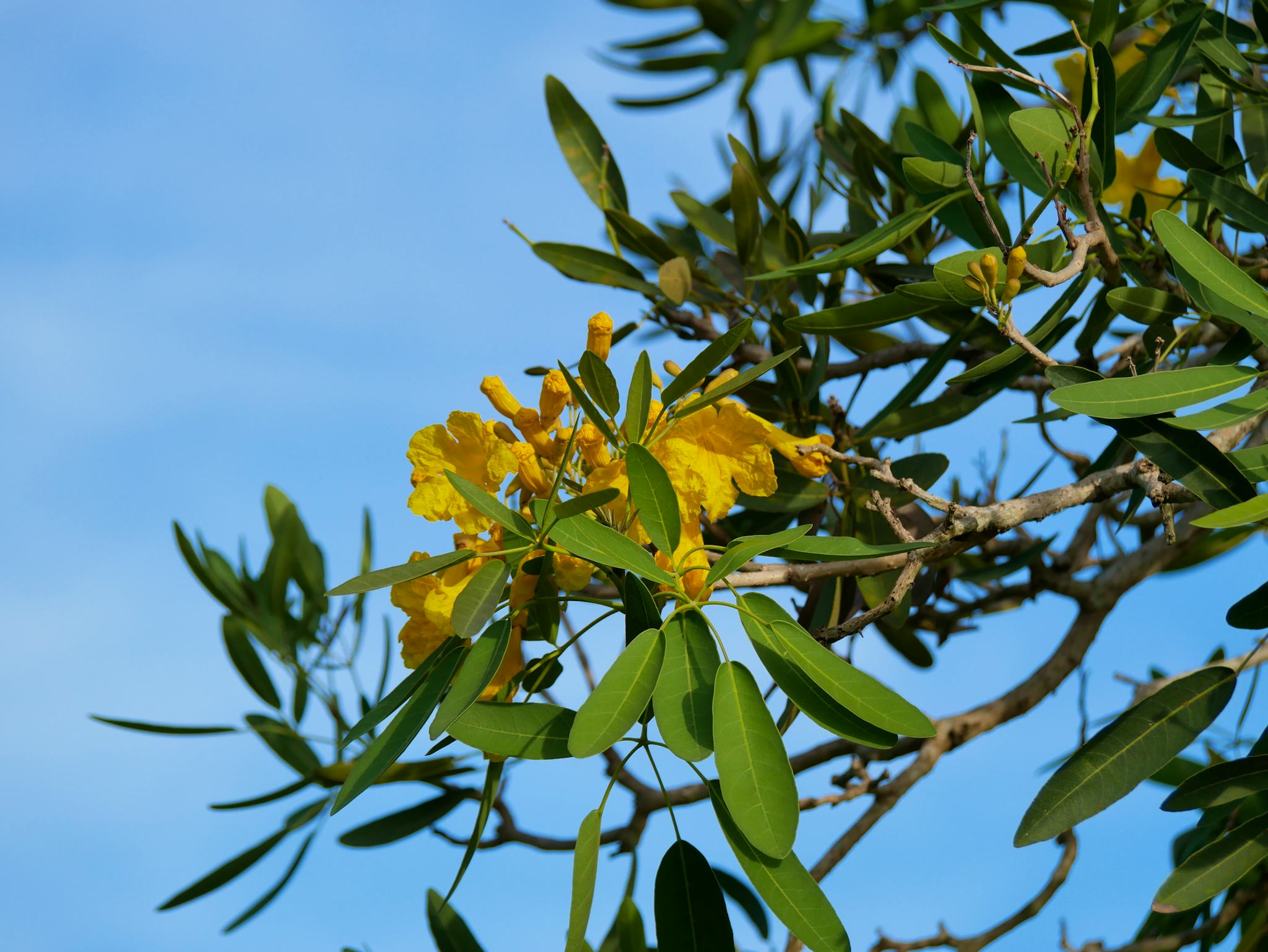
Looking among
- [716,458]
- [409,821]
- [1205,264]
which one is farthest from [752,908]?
[1205,264]

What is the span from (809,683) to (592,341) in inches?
18.8

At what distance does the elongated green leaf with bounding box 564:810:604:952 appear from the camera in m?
1.00

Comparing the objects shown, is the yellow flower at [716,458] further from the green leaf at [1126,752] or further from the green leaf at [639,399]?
the green leaf at [1126,752]

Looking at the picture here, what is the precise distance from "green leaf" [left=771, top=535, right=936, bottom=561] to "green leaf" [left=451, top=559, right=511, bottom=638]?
0.27 meters

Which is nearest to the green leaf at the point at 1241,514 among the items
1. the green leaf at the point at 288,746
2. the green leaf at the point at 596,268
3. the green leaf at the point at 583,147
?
the green leaf at the point at 596,268

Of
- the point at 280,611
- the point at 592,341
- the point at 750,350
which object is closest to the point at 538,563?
the point at 592,341

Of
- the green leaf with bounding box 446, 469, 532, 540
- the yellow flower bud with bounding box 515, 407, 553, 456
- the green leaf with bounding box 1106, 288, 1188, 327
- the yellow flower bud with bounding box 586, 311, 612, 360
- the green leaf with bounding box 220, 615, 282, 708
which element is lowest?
the green leaf with bounding box 446, 469, 532, 540

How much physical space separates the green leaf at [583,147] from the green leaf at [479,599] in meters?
0.92

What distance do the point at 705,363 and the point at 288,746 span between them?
1.46 metres

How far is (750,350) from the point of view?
1789mm

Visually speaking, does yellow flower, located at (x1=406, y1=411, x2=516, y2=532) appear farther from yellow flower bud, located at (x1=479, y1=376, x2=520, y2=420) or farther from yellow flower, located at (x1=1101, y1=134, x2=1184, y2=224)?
yellow flower, located at (x1=1101, y1=134, x2=1184, y2=224)

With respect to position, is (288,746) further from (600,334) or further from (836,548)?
(836,548)

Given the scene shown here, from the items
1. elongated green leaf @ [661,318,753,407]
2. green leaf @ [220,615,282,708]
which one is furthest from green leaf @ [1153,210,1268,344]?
green leaf @ [220,615,282,708]

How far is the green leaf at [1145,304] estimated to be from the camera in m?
1.33
